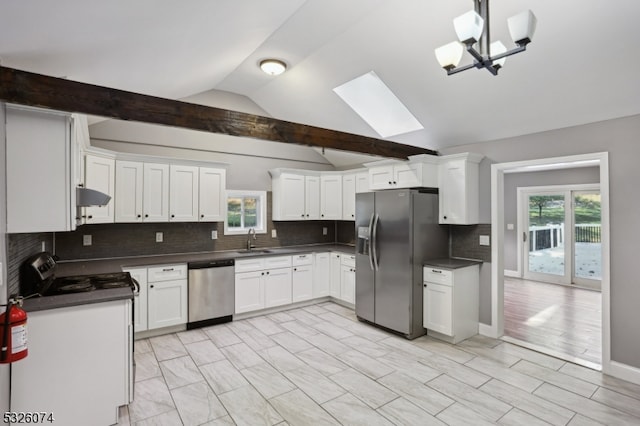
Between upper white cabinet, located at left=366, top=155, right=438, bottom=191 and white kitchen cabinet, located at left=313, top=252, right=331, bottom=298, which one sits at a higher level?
upper white cabinet, located at left=366, top=155, right=438, bottom=191

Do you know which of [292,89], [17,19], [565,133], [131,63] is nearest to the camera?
[17,19]

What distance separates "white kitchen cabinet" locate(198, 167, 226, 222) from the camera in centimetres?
450

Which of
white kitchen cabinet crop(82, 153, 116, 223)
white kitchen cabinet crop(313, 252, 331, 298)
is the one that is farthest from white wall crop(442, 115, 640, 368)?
white kitchen cabinet crop(82, 153, 116, 223)

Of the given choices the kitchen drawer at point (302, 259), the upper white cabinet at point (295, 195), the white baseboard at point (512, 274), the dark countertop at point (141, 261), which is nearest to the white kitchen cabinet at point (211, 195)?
the dark countertop at point (141, 261)

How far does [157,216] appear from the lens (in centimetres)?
417

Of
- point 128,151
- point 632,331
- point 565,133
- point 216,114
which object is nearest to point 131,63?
point 216,114

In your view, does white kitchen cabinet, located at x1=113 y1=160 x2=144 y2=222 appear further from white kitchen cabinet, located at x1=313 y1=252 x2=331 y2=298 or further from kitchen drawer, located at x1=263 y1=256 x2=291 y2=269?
white kitchen cabinet, located at x1=313 y1=252 x2=331 y2=298

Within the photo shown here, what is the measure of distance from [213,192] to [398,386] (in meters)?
3.37

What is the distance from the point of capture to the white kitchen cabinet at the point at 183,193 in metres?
4.28

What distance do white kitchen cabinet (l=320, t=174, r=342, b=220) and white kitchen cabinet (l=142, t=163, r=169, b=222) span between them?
2575 mm

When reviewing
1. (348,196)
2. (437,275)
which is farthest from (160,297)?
(437,275)

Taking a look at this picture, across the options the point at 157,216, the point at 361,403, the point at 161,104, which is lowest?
the point at 361,403

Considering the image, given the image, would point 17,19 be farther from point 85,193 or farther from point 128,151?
point 128,151

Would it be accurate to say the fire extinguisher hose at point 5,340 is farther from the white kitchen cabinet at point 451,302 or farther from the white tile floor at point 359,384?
the white kitchen cabinet at point 451,302
